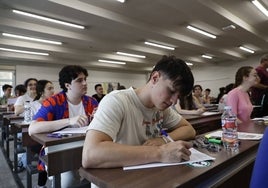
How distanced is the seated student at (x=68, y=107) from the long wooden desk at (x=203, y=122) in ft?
3.98

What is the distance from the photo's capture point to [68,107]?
1917mm

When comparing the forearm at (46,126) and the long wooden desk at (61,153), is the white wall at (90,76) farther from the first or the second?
the long wooden desk at (61,153)

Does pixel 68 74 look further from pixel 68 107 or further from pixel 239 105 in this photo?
pixel 239 105

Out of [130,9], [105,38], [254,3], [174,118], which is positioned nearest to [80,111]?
[174,118]

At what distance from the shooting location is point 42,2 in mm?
4238

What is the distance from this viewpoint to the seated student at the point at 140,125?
0.81 meters

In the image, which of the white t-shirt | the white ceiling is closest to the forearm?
the white t-shirt

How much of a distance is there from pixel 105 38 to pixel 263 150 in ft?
22.5

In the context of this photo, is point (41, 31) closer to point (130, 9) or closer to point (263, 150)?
point (130, 9)

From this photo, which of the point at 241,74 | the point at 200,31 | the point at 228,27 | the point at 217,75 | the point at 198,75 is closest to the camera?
the point at 241,74

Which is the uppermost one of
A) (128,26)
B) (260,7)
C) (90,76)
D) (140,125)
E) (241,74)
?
(260,7)

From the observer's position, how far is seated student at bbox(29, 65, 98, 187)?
1.64 metres

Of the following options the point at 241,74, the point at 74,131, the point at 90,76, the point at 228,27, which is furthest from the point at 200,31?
the point at 90,76

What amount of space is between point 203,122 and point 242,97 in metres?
0.61
